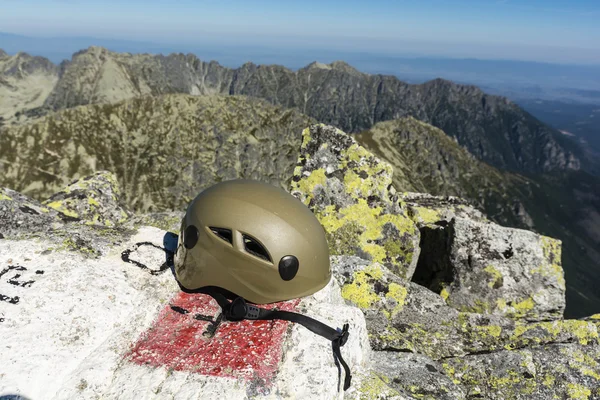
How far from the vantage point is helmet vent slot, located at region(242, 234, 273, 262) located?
6.90m

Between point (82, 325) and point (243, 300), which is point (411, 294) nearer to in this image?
point (243, 300)

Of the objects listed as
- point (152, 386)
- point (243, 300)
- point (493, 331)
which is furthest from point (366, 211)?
point (152, 386)

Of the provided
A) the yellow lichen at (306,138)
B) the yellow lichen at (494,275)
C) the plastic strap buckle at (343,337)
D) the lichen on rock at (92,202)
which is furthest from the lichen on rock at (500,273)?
the lichen on rock at (92,202)

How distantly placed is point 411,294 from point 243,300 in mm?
5407

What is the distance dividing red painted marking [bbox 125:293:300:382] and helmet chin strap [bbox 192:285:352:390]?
138 mm

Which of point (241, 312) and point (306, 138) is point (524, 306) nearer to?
point (241, 312)

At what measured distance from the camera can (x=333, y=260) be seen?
35.8ft

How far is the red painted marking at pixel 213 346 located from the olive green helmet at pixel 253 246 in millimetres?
529

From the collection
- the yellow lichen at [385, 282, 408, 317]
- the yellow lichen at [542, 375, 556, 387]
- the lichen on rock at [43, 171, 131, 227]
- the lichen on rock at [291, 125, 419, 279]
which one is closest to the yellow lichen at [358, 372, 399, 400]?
the yellow lichen at [385, 282, 408, 317]

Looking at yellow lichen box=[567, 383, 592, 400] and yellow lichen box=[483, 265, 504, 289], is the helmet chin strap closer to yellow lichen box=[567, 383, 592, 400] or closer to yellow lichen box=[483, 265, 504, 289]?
yellow lichen box=[567, 383, 592, 400]

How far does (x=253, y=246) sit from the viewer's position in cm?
708

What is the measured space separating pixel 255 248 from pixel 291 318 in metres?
1.48

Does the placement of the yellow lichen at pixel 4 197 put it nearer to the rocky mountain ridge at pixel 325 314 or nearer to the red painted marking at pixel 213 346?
the rocky mountain ridge at pixel 325 314

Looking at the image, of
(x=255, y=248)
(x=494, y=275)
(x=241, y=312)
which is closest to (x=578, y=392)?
(x=494, y=275)
